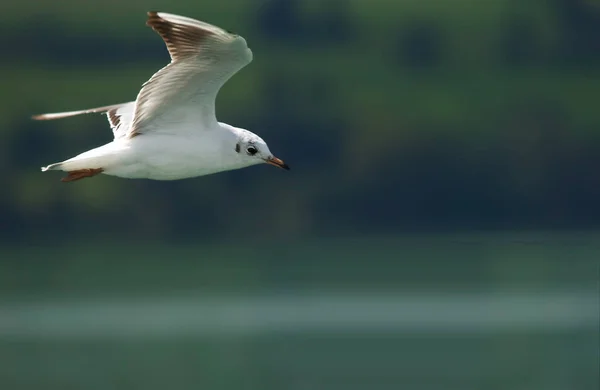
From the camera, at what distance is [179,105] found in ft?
27.7

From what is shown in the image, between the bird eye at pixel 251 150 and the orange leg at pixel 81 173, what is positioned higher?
the bird eye at pixel 251 150

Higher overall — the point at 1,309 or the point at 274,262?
the point at 1,309

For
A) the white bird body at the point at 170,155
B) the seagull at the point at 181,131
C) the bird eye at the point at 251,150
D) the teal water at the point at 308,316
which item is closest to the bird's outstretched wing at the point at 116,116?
the seagull at the point at 181,131

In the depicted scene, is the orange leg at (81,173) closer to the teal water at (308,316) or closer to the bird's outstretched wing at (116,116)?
the bird's outstretched wing at (116,116)

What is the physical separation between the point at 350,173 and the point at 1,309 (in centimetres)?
1973

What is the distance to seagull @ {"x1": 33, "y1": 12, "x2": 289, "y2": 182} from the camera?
26.3 ft

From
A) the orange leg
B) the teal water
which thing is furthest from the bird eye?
the teal water

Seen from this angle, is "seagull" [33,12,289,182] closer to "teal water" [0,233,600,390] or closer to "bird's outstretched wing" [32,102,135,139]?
"bird's outstretched wing" [32,102,135,139]

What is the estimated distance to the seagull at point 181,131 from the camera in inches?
315

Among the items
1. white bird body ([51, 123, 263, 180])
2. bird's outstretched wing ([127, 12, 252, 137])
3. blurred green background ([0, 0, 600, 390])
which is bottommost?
blurred green background ([0, 0, 600, 390])

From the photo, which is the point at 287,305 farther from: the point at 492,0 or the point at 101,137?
the point at 492,0

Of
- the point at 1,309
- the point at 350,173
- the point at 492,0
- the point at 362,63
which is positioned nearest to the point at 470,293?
the point at 1,309

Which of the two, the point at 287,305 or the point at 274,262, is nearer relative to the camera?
the point at 287,305

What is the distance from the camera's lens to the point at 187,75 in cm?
820
